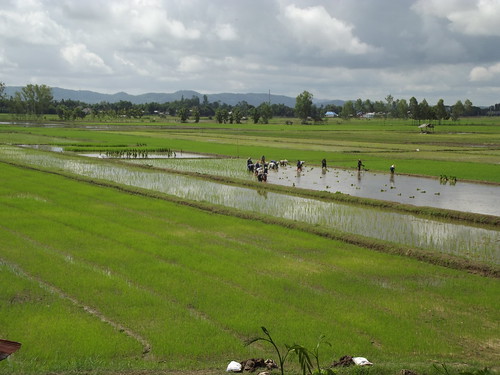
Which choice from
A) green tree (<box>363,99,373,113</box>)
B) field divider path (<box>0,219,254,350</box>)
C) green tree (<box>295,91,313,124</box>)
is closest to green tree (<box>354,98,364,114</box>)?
green tree (<box>363,99,373,113</box>)

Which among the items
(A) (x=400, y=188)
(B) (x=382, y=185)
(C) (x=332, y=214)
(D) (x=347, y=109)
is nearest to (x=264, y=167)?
(B) (x=382, y=185)

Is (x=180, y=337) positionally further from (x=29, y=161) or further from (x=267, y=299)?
(x=29, y=161)

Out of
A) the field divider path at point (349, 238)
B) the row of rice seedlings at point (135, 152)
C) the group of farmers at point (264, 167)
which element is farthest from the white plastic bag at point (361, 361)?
the row of rice seedlings at point (135, 152)

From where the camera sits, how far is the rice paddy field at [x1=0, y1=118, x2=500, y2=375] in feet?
26.3

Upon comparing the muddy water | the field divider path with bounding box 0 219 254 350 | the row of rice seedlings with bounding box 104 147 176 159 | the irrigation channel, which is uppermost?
the row of rice seedlings with bounding box 104 147 176 159

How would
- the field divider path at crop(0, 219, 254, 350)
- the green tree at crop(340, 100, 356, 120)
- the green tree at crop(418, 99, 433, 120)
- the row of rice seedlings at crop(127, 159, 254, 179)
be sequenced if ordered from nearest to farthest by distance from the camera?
1. the field divider path at crop(0, 219, 254, 350)
2. the row of rice seedlings at crop(127, 159, 254, 179)
3. the green tree at crop(418, 99, 433, 120)
4. the green tree at crop(340, 100, 356, 120)

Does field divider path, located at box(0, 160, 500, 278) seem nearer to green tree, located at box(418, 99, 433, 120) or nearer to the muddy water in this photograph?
the muddy water

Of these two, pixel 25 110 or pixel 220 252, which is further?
pixel 25 110

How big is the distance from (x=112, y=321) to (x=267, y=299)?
285 centimetres

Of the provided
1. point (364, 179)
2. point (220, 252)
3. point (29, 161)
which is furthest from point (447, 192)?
point (29, 161)

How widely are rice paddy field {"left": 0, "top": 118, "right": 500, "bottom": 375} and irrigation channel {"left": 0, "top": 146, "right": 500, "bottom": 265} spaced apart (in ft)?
1.21

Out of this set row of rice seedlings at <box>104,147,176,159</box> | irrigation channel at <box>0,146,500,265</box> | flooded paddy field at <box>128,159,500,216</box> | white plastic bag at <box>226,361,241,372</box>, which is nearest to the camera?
white plastic bag at <box>226,361,241,372</box>

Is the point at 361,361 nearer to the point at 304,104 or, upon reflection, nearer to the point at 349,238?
the point at 349,238

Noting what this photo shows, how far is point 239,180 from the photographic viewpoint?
26.0m
